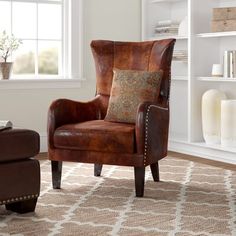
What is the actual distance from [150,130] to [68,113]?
73cm

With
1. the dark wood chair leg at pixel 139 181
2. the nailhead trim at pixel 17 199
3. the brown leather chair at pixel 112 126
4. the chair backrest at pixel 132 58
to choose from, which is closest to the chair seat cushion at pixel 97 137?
the brown leather chair at pixel 112 126

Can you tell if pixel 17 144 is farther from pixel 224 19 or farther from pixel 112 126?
pixel 224 19

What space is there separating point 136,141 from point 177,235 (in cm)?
96

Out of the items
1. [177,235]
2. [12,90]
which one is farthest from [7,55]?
[177,235]

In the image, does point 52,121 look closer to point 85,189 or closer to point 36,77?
point 85,189

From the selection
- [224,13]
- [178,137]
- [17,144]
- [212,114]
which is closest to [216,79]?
[212,114]

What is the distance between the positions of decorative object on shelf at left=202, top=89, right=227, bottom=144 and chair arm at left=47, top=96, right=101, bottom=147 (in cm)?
123

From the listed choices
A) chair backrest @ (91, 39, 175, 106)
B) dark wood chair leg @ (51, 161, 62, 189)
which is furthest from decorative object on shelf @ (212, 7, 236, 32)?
dark wood chair leg @ (51, 161, 62, 189)

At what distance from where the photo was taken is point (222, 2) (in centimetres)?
546

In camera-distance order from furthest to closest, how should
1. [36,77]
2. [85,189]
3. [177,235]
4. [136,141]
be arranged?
[36,77] < [85,189] < [136,141] < [177,235]

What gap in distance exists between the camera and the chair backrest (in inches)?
168

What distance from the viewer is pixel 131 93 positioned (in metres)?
4.16

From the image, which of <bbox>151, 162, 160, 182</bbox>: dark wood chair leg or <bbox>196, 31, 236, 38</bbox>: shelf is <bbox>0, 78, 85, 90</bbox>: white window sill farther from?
<bbox>151, 162, 160, 182</bbox>: dark wood chair leg

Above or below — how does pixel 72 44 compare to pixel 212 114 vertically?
above
